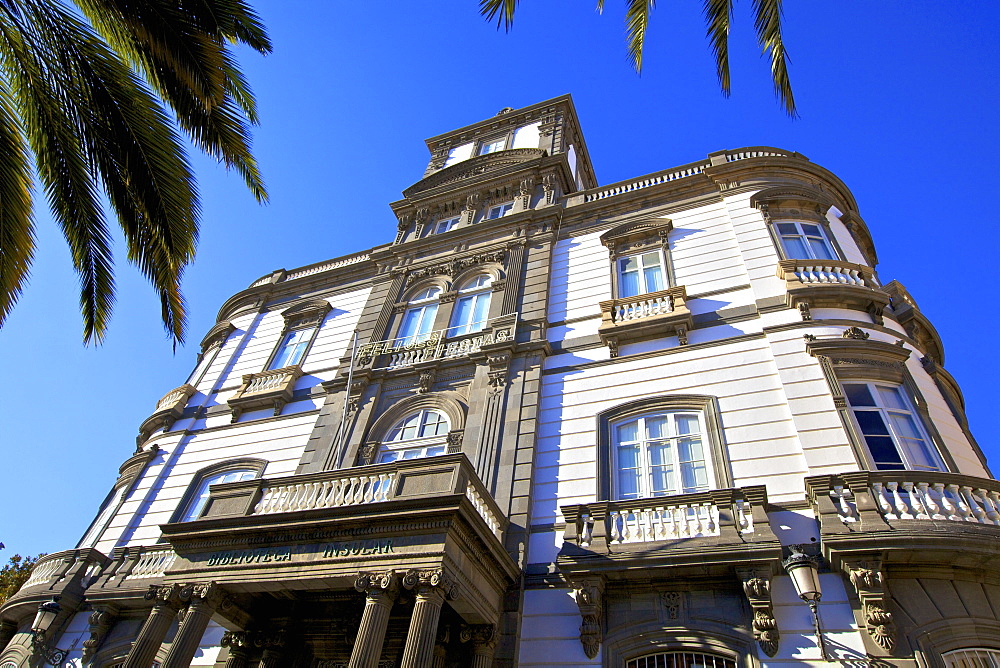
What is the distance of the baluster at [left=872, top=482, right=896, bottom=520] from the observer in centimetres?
952

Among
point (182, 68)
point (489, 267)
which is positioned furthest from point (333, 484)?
point (489, 267)

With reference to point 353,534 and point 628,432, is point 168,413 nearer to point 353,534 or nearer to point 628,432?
point 353,534

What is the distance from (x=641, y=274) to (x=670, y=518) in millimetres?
7901

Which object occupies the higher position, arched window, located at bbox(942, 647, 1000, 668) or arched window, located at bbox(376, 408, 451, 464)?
arched window, located at bbox(376, 408, 451, 464)

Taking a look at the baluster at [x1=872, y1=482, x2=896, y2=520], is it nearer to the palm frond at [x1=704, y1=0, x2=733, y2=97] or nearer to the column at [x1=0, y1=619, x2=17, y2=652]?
the palm frond at [x1=704, y1=0, x2=733, y2=97]

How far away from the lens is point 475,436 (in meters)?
14.1

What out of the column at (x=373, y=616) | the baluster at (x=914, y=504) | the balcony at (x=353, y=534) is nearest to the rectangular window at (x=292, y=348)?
the balcony at (x=353, y=534)

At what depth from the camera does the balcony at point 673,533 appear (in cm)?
976

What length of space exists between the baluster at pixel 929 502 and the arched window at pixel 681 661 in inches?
145

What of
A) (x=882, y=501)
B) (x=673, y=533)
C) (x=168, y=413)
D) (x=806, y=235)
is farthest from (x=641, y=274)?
(x=168, y=413)

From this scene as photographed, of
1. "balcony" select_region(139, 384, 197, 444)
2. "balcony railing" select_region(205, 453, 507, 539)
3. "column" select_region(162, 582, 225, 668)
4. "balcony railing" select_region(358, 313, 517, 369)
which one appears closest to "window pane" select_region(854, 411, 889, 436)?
"balcony railing" select_region(205, 453, 507, 539)

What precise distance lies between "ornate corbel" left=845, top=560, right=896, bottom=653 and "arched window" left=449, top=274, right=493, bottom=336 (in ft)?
35.1

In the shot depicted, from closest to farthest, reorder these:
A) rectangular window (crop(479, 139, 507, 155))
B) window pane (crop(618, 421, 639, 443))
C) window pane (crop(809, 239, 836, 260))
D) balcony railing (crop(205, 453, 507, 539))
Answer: balcony railing (crop(205, 453, 507, 539)), window pane (crop(618, 421, 639, 443)), window pane (crop(809, 239, 836, 260)), rectangular window (crop(479, 139, 507, 155))

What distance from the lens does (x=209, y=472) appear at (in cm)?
1738
